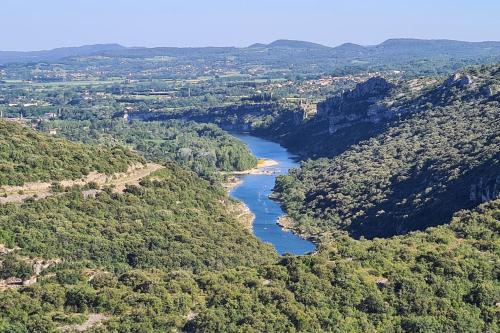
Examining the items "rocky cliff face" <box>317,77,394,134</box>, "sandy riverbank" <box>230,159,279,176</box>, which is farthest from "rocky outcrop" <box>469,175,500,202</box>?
"rocky cliff face" <box>317,77,394,134</box>

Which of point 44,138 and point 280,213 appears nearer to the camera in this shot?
point 44,138

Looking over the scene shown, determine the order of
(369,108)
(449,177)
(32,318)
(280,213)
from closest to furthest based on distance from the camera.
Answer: (32,318)
(449,177)
(280,213)
(369,108)

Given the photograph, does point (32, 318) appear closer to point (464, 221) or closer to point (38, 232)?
point (38, 232)

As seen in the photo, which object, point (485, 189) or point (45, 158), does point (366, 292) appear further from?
point (45, 158)

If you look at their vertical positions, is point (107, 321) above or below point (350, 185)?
above

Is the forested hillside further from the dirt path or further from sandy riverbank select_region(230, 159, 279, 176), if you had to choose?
the dirt path

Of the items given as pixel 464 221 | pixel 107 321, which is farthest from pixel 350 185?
pixel 107 321
